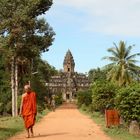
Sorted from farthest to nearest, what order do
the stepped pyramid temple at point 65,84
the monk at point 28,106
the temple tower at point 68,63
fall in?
the stepped pyramid temple at point 65,84, the temple tower at point 68,63, the monk at point 28,106

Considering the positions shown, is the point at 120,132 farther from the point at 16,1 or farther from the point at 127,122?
the point at 16,1

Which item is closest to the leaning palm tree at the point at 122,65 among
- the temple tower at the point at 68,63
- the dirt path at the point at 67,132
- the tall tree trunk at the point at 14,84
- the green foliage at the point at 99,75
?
the green foliage at the point at 99,75

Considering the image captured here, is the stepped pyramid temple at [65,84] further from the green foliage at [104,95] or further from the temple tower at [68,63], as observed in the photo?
the green foliage at [104,95]

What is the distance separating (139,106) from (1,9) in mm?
19949

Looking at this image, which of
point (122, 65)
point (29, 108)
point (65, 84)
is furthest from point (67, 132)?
point (65, 84)

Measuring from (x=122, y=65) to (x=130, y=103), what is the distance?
3655 centimetres

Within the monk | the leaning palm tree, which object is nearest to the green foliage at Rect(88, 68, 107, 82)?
the leaning palm tree

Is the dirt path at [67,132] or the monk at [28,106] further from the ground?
the monk at [28,106]

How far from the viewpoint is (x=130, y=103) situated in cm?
2016

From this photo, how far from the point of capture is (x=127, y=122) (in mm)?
20750

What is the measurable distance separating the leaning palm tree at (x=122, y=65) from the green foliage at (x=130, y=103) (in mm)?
34806

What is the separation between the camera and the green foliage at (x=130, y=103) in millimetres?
19734

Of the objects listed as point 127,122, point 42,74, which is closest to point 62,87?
point 42,74

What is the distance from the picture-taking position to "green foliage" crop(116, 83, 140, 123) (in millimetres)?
19734
